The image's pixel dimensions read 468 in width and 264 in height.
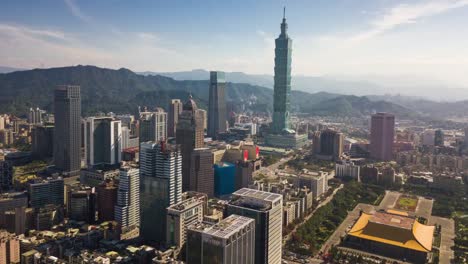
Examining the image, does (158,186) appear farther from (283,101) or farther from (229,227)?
(283,101)

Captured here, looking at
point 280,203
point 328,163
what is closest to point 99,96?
point 328,163

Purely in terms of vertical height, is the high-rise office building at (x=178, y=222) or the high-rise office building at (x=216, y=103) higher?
the high-rise office building at (x=216, y=103)

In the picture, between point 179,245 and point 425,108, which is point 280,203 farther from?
point 425,108

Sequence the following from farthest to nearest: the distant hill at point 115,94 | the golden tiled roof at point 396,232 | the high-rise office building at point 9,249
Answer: the distant hill at point 115,94, the golden tiled roof at point 396,232, the high-rise office building at point 9,249

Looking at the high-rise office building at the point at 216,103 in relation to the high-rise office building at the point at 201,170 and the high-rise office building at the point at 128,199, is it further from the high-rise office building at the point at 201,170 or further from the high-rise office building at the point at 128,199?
the high-rise office building at the point at 128,199

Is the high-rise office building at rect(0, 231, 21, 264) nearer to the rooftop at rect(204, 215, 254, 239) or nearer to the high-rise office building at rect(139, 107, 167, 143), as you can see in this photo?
the rooftop at rect(204, 215, 254, 239)

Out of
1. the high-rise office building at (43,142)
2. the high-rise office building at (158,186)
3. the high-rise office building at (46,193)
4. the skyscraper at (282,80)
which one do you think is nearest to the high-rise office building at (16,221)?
the high-rise office building at (46,193)

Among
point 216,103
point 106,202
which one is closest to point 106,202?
point 106,202
